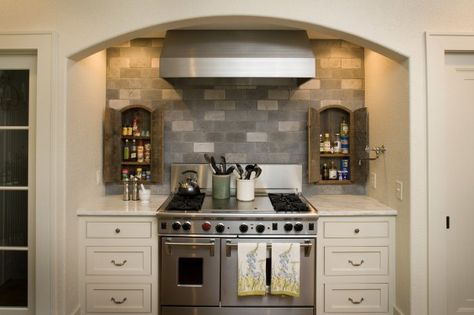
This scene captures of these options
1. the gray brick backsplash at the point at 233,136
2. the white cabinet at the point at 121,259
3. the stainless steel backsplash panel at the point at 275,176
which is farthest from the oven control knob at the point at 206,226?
the gray brick backsplash at the point at 233,136

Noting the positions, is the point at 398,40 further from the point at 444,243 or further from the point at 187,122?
the point at 187,122

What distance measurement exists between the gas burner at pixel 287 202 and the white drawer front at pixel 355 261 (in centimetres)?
36

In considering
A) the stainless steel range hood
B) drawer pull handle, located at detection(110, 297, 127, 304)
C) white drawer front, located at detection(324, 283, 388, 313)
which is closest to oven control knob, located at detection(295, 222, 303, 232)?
white drawer front, located at detection(324, 283, 388, 313)

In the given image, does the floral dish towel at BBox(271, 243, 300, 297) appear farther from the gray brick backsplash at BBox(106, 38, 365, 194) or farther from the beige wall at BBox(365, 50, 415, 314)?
the gray brick backsplash at BBox(106, 38, 365, 194)

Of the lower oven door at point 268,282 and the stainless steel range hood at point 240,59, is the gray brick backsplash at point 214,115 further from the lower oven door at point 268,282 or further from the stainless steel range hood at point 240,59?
the lower oven door at point 268,282

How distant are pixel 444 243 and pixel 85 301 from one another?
2614 mm

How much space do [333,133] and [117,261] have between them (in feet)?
7.19

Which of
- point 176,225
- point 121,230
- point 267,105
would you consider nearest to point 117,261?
point 121,230

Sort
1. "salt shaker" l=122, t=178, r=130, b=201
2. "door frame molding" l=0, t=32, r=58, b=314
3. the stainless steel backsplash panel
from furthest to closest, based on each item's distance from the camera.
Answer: the stainless steel backsplash panel < "salt shaker" l=122, t=178, r=130, b=201 < "door frame molding" l=0, t=32, r=58, b=314

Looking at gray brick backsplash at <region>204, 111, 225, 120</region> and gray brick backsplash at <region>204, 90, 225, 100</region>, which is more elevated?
gray brick backsplash at <region>204, 90, 225, 100</region>

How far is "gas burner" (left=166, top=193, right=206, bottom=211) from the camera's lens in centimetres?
250

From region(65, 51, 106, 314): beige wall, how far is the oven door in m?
0.64

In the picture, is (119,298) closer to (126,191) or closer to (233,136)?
(126,191)

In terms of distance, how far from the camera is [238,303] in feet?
8.01
